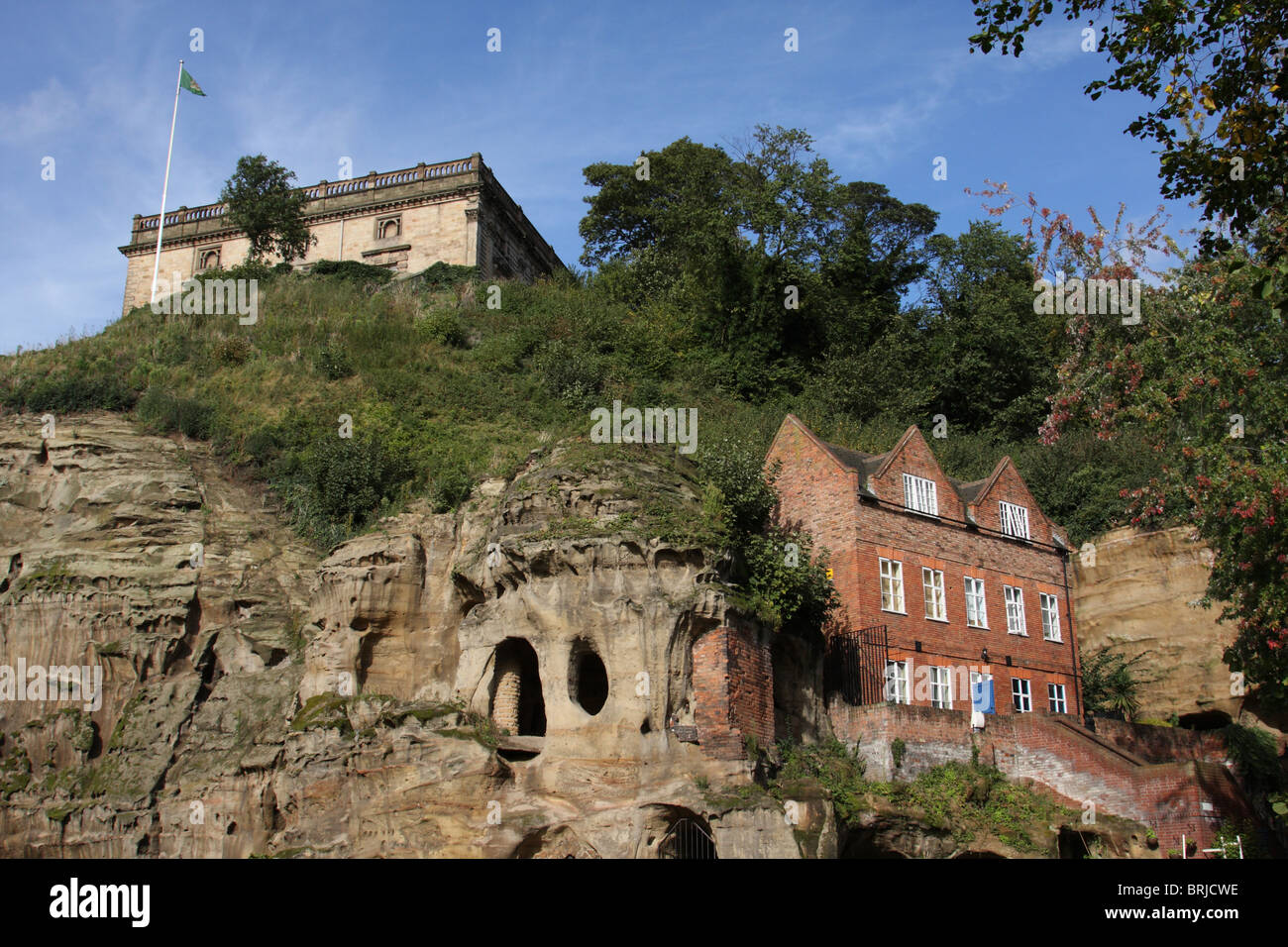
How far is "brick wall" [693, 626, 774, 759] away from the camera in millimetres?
23781

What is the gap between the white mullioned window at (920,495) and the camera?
3456 centimetres

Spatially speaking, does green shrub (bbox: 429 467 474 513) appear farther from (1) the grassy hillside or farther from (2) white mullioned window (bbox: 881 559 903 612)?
(2) white mullioned window (bbox: 881 559 903 612)

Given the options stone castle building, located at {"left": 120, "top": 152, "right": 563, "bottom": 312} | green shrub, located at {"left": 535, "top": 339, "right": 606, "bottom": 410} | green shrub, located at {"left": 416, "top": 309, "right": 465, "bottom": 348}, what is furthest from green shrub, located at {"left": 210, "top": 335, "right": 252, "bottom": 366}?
stone castle building, located at {"left": 120, "top": 152, "right": 563, "bottom": 312}

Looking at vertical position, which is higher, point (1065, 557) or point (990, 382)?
point (990, 382)

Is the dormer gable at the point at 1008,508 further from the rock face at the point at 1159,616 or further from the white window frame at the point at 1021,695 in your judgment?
the white window frame at the point at 1021,695

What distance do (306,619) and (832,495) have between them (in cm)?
1463

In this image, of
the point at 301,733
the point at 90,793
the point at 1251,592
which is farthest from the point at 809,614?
the point at 90,793

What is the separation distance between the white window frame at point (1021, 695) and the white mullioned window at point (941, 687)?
2946 mm

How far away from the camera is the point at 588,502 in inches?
1057

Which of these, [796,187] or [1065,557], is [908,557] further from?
[796,187]

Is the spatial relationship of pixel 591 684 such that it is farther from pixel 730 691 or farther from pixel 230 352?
pixel 230 352

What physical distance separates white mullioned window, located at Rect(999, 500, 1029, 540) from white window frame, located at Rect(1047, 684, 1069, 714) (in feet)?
15.4

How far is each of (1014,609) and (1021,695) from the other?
8.77 ft

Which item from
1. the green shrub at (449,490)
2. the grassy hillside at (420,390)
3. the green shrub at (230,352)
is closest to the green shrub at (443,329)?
the grassy hillside at (420,390)
